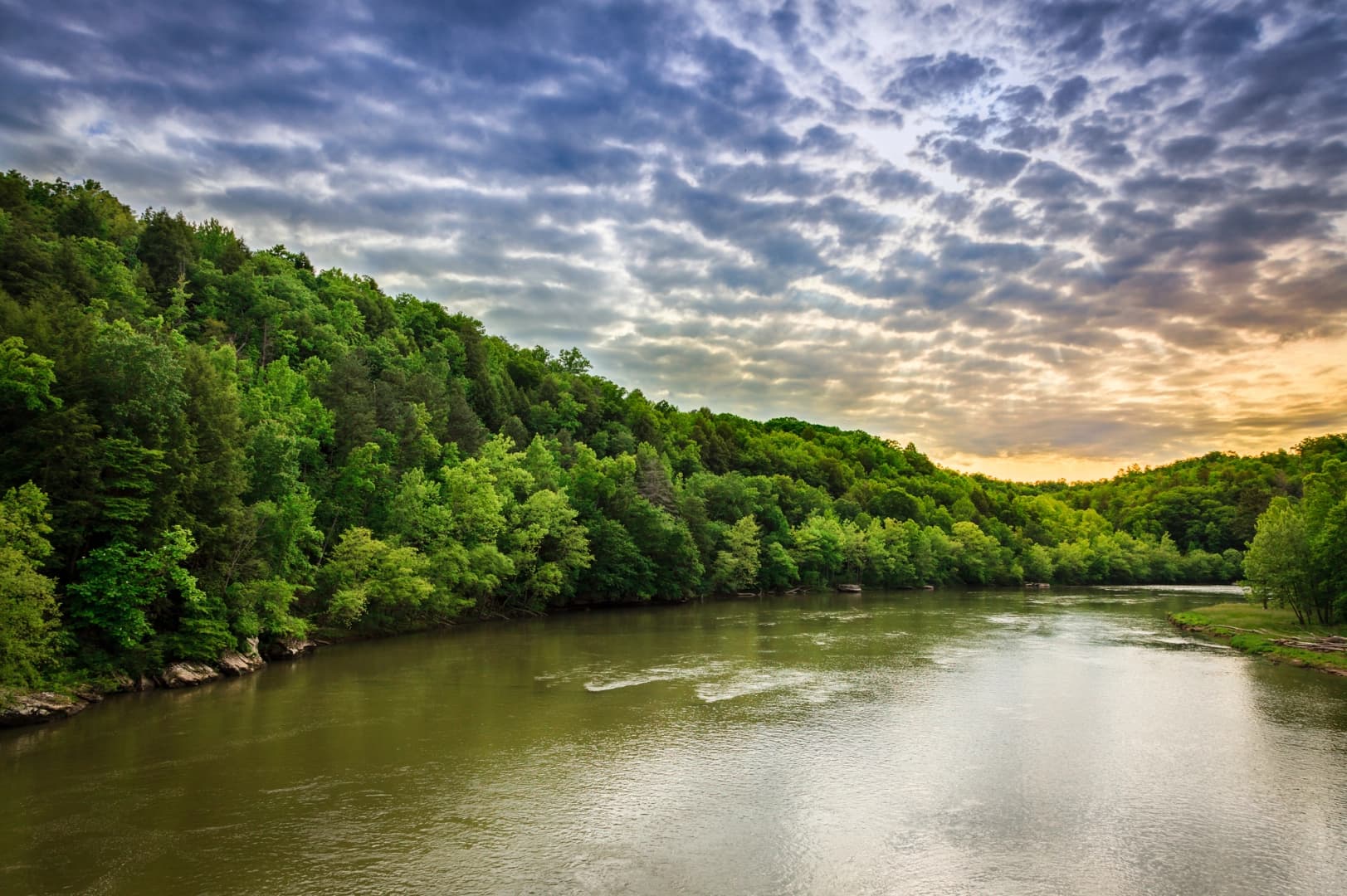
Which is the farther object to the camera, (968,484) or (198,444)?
(968,484)

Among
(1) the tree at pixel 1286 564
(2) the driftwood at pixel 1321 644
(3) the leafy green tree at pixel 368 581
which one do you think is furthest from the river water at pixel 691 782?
(1) the tree at pixel 1286 564

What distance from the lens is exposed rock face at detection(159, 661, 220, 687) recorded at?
1246 inches

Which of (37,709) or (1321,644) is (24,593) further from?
(1321,644)

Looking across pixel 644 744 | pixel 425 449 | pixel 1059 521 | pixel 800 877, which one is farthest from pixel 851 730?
pixel 1059 521

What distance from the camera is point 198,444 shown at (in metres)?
34.2

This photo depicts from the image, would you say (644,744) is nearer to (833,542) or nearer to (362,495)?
(362,495)

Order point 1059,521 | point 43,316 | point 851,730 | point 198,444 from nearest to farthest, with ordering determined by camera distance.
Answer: point 851,730, point 43,316, point 198,444, point 1059,521

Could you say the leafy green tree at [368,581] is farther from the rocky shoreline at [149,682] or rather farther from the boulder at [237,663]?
the boulder at [237,663]

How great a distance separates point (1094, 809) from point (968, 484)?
160 m

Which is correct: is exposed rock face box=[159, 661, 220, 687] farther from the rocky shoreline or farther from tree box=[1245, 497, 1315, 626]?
tree box=[1245, 497, 1315, 626]

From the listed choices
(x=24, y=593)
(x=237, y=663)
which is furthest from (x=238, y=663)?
(x=24, y=593)

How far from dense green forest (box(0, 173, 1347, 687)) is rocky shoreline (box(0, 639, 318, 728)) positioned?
2.24 feet

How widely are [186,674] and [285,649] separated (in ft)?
24.8

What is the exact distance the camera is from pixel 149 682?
31.2 metres
